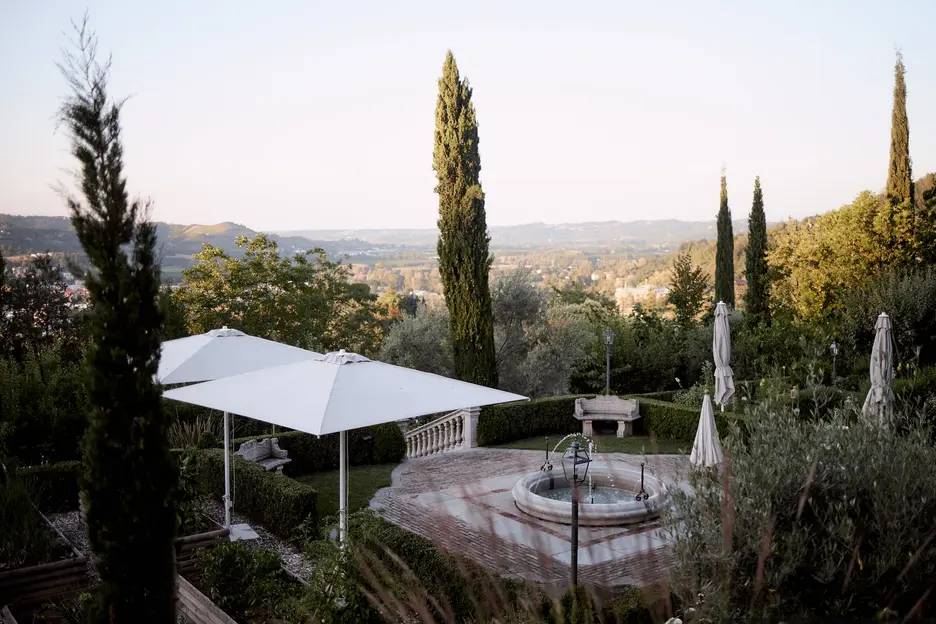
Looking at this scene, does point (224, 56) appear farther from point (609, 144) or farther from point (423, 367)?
point (609, 144)

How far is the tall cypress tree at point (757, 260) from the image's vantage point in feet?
88.6

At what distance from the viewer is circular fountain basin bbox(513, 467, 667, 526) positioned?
27.2ft

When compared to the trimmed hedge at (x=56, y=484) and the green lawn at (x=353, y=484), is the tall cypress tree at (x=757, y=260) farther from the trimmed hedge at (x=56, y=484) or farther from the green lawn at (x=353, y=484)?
the trimmed hedge at (x=56, y=484)

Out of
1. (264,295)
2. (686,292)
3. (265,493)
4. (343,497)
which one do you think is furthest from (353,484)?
(686,292)

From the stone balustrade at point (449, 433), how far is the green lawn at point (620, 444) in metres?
0.64

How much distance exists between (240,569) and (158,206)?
10.4 feet

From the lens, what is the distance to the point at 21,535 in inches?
277

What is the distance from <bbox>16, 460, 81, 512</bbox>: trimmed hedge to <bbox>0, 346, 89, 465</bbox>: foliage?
37.9 inches

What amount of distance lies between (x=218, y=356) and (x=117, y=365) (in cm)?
418

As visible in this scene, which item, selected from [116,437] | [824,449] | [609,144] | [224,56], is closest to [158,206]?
[116,437]

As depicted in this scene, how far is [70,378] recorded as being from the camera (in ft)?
38.3

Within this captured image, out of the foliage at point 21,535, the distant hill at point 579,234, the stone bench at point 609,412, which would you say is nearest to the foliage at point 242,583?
the foliage at point 21,535

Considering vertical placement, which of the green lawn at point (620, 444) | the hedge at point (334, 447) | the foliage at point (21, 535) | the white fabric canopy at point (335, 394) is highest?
the white fabric canopy at point (335, 394)

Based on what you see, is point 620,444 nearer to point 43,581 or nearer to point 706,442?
point 706,442
